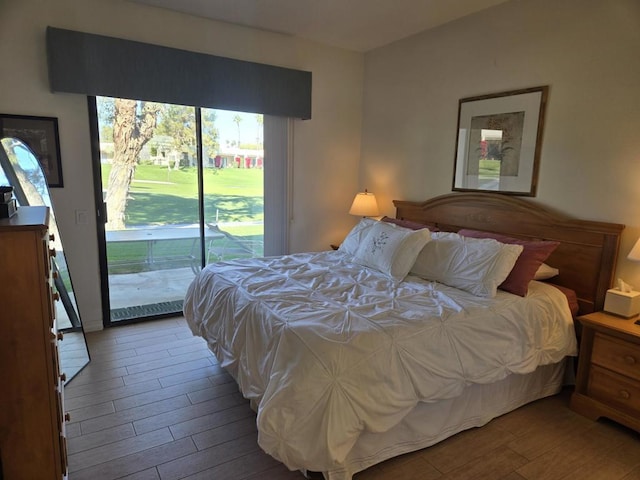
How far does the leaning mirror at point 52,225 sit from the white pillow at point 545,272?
3.16m

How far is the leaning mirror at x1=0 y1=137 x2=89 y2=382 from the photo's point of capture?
2545 mm

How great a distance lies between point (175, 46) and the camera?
3.47 meters

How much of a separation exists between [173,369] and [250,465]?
1.20 metres

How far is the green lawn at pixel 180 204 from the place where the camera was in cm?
369

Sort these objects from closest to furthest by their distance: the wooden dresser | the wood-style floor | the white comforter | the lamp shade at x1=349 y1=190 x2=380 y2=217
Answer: the wooden dresser, the white comforter, the wood-style floor, the lamp shade at x1=349 y1=190 x2=380 y2=217

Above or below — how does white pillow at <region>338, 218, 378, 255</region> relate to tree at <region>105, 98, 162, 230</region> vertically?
below

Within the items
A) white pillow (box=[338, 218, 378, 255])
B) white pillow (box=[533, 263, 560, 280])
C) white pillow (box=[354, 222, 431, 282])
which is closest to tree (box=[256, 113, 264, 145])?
white pillow (box=[338, 218, 378, 255])

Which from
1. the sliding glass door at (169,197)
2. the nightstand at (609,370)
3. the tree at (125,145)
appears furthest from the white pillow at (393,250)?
the tree at (125,145)

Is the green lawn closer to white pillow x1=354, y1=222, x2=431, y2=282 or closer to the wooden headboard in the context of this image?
white pillow x1=354, y1=222, x2=431, y2=282

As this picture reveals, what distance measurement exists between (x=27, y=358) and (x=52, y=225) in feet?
4.92

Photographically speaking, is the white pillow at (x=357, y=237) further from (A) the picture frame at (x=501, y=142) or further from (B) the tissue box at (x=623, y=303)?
(B) the tissue box at (x=623, y=303)

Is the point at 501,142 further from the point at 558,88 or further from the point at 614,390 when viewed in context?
the point at 614,390

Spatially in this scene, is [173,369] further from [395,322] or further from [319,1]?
[319,1]

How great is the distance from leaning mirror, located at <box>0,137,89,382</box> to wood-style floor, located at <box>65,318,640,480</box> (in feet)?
0.53
